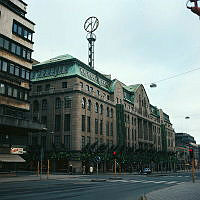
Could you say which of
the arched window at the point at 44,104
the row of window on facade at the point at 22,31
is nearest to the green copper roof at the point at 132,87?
the arched window at the point at 44,104

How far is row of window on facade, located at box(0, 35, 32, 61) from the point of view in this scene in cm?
3862

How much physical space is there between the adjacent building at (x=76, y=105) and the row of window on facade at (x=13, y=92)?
14.5 meters

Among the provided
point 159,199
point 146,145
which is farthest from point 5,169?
point 146,145

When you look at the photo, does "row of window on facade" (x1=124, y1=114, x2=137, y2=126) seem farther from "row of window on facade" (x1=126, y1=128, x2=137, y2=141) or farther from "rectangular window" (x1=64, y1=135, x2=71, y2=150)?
"rectangular window" (x1=64, y1=135, x2=71, y2=150)

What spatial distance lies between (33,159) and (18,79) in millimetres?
20998

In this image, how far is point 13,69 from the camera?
40438 millimetres

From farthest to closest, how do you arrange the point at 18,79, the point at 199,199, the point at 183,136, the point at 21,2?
the point at 183,136 → the point at 21,2 → the point at 18,79 → the point at 199,199

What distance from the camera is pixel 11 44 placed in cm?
4025

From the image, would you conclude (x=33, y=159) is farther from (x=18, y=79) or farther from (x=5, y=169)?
(x=18, y=79)

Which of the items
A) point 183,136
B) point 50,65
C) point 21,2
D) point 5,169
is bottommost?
point 5,169

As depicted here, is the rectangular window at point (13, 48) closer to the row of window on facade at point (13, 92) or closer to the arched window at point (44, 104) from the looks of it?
the row of window on facade at point (13, 92)

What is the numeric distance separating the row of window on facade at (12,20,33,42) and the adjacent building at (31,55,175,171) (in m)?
14.8

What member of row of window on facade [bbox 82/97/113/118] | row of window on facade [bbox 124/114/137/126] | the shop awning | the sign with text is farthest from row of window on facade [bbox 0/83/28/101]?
row of window on facade [bbox 124/114/137/126]

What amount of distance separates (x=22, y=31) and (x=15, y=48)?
12.2ft
